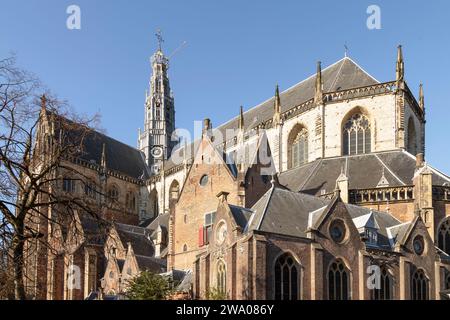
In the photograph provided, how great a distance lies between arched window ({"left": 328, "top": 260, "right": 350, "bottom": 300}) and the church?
62 millimetres

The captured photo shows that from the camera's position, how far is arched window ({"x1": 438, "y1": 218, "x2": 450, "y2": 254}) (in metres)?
39.8

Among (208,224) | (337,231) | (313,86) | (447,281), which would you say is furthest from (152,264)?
(313,86)

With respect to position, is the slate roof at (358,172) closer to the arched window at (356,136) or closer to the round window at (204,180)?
the arched window at (356,136)

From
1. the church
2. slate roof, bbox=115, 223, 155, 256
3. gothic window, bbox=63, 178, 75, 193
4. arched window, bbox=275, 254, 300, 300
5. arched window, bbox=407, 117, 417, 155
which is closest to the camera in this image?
gothic window, bbox=63, 178, 75, 193

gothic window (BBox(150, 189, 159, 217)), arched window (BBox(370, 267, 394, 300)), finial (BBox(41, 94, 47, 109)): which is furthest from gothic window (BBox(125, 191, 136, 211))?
finial (BBox(41, 94, 47, 109))

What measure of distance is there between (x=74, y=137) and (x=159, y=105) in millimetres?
68920

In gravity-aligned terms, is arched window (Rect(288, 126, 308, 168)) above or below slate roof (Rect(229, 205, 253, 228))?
above

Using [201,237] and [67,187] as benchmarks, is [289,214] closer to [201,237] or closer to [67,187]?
[201,237]

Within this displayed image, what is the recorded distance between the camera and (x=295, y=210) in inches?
1260

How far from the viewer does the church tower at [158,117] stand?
82500 millimetres

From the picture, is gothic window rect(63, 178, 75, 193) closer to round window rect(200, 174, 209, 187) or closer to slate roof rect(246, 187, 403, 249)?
round window rect(200, 174, 209, 187)

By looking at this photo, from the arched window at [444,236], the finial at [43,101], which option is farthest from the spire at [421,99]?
the finial at [43,101]

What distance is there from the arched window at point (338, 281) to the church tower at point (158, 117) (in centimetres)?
5133
